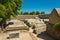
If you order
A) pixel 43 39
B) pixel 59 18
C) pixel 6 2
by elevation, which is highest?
pixel 6 2

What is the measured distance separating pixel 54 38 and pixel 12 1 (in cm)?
1094

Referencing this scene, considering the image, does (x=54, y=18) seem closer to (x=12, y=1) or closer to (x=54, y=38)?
(x=54, y=38)

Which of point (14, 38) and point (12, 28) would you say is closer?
point (14, 38)

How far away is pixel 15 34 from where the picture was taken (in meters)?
15.5

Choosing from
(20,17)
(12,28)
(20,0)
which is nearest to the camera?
(12,28)

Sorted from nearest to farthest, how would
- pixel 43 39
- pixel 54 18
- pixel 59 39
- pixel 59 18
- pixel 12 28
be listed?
pixel 59 39 → pixel 43 39 → pixel 59 18 → pixel 54 18 → pixel 12 28

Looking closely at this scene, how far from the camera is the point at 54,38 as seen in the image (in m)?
16.6

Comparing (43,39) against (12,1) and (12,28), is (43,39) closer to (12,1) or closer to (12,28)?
(12,28)

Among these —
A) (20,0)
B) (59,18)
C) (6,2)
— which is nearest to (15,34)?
(59,18)

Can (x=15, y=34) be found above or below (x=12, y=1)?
below

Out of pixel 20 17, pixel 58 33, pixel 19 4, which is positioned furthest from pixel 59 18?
pixel 20 17

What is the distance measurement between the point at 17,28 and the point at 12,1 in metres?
5.16

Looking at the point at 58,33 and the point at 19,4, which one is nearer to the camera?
the point at 58,33

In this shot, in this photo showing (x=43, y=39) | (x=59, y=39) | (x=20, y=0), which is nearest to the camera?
(x=59, y=39)
